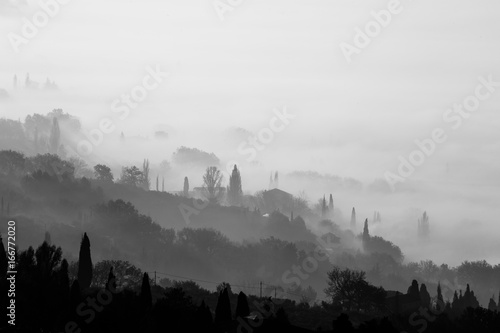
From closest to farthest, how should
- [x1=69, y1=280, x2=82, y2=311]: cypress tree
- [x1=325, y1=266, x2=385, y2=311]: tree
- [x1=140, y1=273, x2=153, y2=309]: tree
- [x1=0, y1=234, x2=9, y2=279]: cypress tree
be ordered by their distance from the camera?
[x1=69, y1=280, x2=82, y2=311]: cypress tree → [x1=140, y1=273, x2=153, y2=309]: tree → [x1=0, y1=234, x2=9, y2=279]: cypress tree → [x1=325, y1=266, x2=385, y2=311]: tree

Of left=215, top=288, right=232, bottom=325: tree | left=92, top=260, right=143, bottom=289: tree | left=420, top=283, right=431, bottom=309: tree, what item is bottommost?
left=215, top=288, right=232, bottom=325: tree

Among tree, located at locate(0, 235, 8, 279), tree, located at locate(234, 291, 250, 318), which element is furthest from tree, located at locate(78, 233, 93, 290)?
tree, located at locate(234, 291, 250, 318)

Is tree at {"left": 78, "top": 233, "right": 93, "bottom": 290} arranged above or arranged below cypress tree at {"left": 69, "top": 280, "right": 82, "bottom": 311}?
above

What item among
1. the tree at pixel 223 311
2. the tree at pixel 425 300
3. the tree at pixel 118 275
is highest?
the tree at pixel 118 275

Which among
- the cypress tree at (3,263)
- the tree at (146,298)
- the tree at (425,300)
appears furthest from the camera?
the tree at (425,300)

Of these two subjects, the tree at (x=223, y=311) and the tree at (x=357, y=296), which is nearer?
the tree at (x=223, y=311)

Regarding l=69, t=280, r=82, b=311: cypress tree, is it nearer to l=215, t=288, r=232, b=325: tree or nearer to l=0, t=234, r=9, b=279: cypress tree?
l=0, t=234, r=9, b=279: cypress tree

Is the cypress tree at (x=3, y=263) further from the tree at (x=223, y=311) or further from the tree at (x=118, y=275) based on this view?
the tree at (x=223, y=311)

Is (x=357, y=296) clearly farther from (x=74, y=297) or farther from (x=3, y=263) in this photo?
(x=74, y=297)

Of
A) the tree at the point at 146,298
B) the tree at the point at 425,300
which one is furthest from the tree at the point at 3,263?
the tree at the point at 425,300

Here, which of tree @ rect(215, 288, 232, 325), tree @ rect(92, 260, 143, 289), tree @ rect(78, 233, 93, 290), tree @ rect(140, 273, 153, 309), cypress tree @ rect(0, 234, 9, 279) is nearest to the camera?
tree @ rect(140, 273, 153, 309)

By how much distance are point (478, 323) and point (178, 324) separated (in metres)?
37.2

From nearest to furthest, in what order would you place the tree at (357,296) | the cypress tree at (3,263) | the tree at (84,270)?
the cypress tree at (3,263) < the tree at (84,270) < the tree at (357,296)

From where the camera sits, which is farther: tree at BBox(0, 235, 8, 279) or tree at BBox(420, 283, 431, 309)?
tree at BBox(420, 283, 431, 309)
